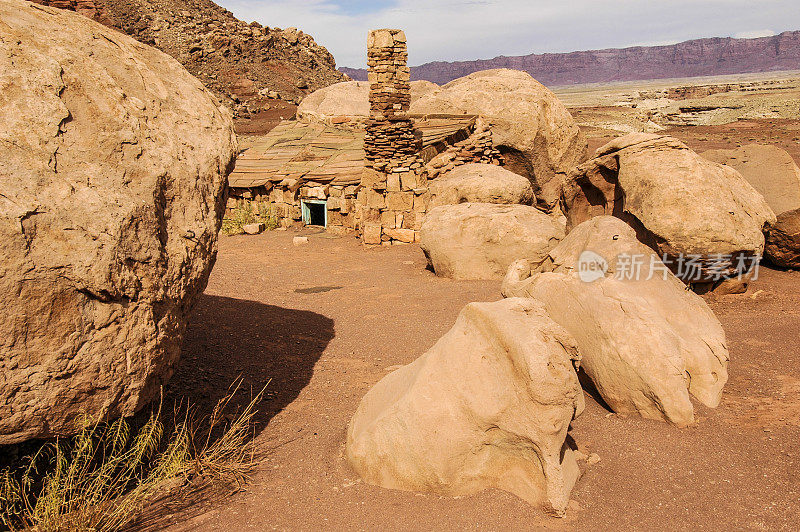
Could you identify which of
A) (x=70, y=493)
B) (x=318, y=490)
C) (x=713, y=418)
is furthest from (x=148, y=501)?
(x=713, y=418)

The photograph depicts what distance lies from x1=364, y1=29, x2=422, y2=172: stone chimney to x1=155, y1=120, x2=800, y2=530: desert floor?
4.21 m

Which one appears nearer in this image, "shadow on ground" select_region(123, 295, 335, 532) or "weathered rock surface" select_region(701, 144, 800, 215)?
"shadow on ground" select_region(123, 295, 335, 532)

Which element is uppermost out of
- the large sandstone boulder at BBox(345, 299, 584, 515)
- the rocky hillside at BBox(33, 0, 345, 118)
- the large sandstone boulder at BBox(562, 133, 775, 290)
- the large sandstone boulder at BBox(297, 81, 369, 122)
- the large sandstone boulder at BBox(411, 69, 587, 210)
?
the rocky hillside at BBox(33, 0, 345, 118)

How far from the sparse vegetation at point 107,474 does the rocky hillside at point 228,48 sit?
35339 millimetres

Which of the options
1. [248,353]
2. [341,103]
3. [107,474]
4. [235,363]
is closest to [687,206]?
[248,353]

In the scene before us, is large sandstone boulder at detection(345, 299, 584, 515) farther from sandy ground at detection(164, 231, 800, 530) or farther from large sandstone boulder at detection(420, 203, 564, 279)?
large sandstone boulder at detection(420, 203, 564, 279)

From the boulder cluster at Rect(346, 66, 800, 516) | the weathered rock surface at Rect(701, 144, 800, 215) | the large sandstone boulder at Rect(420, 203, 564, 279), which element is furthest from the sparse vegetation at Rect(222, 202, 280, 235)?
the weathered rock surface at Rect(701, 144, 800, 215)

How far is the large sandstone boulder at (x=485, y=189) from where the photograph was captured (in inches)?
398

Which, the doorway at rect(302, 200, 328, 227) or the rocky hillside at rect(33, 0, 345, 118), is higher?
the rocky hillside at rect(33, 0, 345, 118)

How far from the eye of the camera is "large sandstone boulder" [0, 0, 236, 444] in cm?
300

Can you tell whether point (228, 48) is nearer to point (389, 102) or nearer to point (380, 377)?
point (389, 102)

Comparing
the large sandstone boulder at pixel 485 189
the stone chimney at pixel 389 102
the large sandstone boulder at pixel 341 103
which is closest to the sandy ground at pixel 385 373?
the large sandstone boulder at pixel 485 189

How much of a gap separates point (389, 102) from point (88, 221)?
31.4ft

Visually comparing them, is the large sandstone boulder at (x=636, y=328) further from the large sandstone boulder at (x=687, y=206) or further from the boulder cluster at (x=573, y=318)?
the large sandstone boulder at (x=687, y=206)
